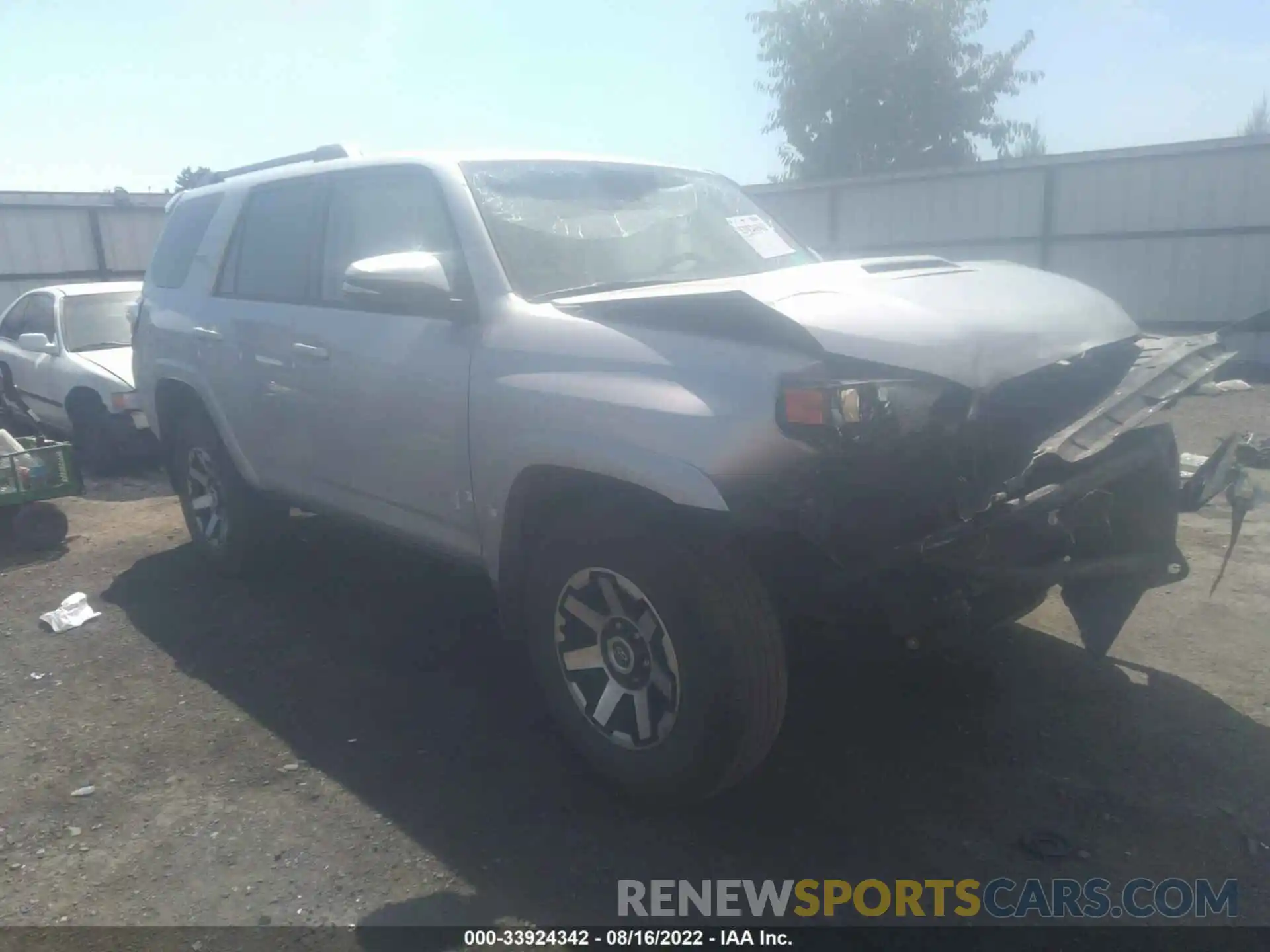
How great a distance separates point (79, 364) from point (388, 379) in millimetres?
5700

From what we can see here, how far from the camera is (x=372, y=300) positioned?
3256mm

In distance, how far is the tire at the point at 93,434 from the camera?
7809mm

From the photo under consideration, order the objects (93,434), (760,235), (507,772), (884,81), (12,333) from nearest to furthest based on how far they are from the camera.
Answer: (507,772), (760,235), (93,434), (12,333), (884,81)

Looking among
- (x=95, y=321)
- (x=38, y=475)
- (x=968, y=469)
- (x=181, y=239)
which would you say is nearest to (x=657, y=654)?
(x=968, y=469)

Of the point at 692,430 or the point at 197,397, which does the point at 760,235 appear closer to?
the point at 692,430

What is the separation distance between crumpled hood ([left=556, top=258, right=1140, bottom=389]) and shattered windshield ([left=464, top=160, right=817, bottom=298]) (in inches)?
9.6

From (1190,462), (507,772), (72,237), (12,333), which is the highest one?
(72,237)

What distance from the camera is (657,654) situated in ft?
9.12

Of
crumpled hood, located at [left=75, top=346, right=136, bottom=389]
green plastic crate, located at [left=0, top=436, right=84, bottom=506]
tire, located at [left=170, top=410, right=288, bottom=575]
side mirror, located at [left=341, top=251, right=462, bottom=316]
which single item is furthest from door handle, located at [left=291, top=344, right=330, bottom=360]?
crumpled hood, located at [left=75, top=346, right=136, bottom=389]

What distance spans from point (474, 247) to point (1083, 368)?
198 centimetres

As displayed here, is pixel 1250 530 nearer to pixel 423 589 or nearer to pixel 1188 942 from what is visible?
pixel 1188 942

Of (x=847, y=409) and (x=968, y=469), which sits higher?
(x=847, y=409)

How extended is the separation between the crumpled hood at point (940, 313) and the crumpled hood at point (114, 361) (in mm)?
5867

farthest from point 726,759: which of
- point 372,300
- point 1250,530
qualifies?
point 1250,530
